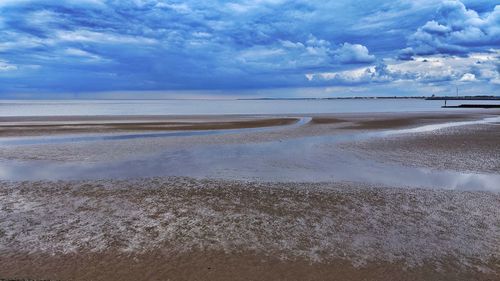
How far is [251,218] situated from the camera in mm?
8531

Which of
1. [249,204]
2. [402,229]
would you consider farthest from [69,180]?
[402,229]

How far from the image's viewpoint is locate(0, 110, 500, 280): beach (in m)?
6.15

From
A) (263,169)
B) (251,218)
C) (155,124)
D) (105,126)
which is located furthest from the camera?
(155,124)

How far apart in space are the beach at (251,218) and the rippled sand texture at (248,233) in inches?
1.3

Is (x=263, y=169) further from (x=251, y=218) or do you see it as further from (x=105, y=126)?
(x=105, y=126)

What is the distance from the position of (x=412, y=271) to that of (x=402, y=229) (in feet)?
6.40

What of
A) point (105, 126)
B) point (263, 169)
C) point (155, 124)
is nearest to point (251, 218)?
point (263, 169)

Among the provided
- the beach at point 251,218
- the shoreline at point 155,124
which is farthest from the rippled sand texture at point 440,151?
the shoreline at point 155,124

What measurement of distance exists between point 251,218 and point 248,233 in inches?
37.0

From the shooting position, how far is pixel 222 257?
6.51 m

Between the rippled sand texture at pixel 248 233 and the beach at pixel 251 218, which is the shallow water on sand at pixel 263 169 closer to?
the beach at pixel 251 218

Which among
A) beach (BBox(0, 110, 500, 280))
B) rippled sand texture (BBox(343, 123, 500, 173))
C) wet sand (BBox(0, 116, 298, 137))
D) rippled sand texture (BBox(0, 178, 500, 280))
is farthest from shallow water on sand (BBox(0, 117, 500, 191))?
wet sand (BBox(0, 116, 298, 137))

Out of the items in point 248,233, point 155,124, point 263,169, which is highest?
point 155,124

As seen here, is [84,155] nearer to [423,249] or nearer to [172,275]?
[172,275]
